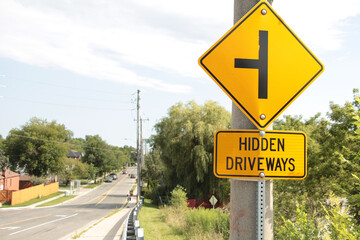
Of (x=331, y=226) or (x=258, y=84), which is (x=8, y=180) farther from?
(x=258, y=84)

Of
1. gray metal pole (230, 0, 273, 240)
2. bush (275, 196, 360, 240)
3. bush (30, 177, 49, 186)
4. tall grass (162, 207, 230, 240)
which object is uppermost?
gray metal pole (230, 0, 273, 240)

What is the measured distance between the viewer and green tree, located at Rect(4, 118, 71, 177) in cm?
5969

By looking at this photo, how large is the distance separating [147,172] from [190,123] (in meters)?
29.8

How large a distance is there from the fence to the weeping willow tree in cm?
1994

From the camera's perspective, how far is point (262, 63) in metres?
2.45

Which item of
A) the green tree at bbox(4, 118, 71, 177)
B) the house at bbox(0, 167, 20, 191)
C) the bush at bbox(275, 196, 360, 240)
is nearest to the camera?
the bush at bbox(275, 196, 360, 240)

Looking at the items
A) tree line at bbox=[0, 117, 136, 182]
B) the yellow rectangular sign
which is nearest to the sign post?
the yellow rectangular sign

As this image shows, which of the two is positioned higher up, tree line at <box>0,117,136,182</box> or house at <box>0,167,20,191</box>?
tree line at <box>0,117,136,182</box>

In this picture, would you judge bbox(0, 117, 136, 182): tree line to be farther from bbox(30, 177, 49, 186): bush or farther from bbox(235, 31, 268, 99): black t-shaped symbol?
bbox(235, 31, 268, 99): black t-shaped symbol

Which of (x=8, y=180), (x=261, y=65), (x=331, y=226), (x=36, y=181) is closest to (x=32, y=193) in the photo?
(x=8, y=180)

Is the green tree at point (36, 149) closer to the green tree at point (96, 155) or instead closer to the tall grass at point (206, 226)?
the green tree at point (96, 155)

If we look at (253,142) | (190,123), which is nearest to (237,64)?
(253,142)

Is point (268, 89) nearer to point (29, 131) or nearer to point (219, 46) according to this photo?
point (219, 46)

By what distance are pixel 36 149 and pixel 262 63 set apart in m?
65.1
